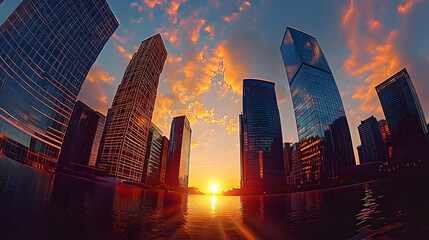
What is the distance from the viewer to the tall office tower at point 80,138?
477ft

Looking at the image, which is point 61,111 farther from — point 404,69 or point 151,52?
point 404,69

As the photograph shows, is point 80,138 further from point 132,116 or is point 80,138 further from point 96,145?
point 132,116

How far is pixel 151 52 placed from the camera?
471 ft

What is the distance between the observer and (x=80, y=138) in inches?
6230

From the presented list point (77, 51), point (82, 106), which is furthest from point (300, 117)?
point (82, 106)

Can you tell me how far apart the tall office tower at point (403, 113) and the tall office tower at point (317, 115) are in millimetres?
86584

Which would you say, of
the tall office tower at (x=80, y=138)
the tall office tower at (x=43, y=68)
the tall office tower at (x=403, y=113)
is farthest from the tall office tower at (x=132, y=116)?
the tall office tower at (x=403, y=113)

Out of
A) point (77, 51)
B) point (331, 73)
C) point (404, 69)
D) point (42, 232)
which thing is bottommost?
point (42, 232)

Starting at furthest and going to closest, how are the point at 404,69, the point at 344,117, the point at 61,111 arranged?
the point at 404,69 → the point at 344,117 → the point at 61,111

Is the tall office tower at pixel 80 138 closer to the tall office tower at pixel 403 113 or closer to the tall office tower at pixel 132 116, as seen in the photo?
the tall office tower at pixel 132 116

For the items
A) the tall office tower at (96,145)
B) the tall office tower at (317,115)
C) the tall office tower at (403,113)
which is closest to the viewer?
the tall office tower at (317,115)

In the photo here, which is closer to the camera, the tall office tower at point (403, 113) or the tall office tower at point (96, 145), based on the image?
the tall office tower at point (403, 113)

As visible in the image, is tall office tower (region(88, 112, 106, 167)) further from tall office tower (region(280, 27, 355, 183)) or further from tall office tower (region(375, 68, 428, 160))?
tall office tower (region(375, 68, 428, 160))

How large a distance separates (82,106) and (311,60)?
220m
